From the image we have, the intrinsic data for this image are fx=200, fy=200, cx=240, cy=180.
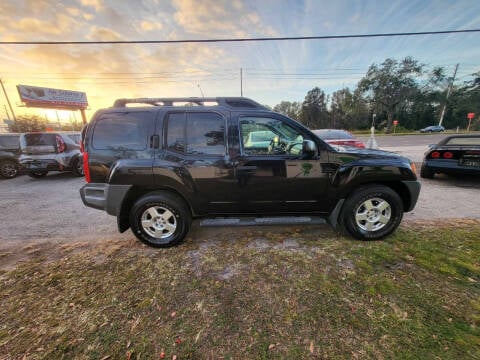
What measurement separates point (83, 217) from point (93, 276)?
2215mm

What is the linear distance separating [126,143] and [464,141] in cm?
793

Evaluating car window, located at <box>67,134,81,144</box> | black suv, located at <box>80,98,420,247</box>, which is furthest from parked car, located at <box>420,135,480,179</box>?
car window, located at <box>67,134,81,144</box>

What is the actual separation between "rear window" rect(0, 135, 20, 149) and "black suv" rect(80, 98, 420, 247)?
8.11 meters

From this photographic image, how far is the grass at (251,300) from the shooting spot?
1548mm

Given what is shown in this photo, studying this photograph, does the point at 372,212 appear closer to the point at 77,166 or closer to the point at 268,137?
the point at 268,137

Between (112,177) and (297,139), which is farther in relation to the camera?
(297,139)

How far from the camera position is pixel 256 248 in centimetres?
283

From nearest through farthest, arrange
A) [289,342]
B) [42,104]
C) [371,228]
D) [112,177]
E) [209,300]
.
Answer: [289,342] < [209,300] < [112,177] < [371,228] < [42,104]

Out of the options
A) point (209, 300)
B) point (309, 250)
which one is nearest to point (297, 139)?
point (309, 250)

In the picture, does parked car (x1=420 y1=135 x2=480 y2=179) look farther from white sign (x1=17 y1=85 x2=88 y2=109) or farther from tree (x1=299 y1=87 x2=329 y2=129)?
tree (x1=299 y1=87 x2=329 y2=129)

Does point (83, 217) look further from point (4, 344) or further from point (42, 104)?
point (42, 104)

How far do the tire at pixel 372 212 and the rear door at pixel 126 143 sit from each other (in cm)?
284

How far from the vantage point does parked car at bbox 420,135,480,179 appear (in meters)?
4.84

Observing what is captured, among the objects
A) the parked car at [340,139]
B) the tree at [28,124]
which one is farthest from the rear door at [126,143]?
the tree at [28,124]
